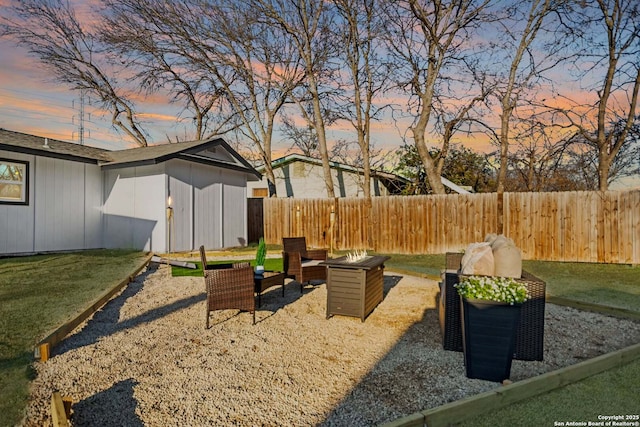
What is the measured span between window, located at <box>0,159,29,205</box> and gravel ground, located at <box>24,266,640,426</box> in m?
6.77

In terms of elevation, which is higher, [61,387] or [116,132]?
[116,132]

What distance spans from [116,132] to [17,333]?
20.7m

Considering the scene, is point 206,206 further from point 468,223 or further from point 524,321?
point 524,321

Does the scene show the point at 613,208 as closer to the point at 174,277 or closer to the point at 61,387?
the point at 174,277

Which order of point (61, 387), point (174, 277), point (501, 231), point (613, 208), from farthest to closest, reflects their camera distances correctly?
point (501, 231) → point (613, 208) → point (174, 277) → point (61, 387)

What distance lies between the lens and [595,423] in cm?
245

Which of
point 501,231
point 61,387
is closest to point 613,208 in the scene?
point 501,231

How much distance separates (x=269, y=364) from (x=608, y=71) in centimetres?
1406

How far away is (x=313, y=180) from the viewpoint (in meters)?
19.7

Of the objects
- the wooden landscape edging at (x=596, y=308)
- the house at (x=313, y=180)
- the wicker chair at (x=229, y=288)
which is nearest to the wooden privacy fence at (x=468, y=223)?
the house at (x=313, y=180)

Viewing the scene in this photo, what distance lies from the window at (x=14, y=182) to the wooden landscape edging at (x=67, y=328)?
5601 millimetres

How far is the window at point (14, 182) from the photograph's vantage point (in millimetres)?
9633

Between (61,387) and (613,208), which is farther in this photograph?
(613,208)

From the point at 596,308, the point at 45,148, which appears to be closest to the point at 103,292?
the point at 45,148
